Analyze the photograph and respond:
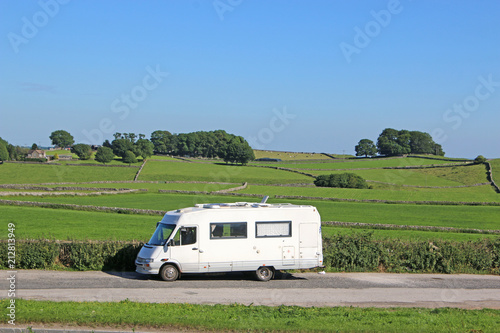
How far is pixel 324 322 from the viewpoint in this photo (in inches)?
475

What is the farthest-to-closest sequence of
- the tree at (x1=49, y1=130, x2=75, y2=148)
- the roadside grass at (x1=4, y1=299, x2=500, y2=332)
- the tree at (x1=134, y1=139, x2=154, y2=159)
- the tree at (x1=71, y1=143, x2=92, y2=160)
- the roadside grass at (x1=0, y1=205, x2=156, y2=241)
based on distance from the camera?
1. the tree at (x1=49, y1=130, x2=75, y2=148)
2. the tree at (x1=71, y1=143, x2=92, y2=160)
3. the tree at (x1=134, y1=139, x2=154, y2=159)
4. the roadside grass at (x1=0, y1=205, x2=156, y2=241)
5. the roadside grass at (x1=4, y1=299, x2=500, y2=332)

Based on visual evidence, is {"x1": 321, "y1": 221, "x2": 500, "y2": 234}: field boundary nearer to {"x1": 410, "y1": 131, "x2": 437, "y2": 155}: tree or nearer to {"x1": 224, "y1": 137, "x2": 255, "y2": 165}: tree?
{"x1": 224, "y1": 137, "x2": 255, "y2": 165}: tree

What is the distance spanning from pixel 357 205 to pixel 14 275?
41515mm

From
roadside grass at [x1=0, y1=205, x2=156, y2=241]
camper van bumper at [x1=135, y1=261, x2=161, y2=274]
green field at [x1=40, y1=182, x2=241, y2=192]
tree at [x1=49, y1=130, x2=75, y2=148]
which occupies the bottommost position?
camper van bumper at [x1=135, y1=261, x2=161, y2=274]

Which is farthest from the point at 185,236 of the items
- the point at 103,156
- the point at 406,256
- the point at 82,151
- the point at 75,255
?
the point at 82,151

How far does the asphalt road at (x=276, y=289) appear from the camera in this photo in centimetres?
1550

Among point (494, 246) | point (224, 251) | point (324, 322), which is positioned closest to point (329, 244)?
point (224, 251)

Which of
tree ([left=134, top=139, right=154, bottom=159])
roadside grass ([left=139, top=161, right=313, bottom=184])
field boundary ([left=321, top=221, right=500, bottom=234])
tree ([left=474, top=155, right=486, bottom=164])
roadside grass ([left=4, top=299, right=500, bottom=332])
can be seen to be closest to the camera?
roadside grass ([left=4, top=299, right=500, bottom=332])

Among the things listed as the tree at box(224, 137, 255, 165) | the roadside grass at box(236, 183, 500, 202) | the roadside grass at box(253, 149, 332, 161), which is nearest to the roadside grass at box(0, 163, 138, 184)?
the tree at box(224, 137, 255, 165)

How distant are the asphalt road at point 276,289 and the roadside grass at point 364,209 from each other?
2109cm

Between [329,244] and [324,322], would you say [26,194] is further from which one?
[324,322]

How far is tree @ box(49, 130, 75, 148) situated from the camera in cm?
17888

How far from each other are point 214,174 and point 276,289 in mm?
77219

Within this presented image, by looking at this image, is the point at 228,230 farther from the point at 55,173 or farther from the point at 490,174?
the point at 490,174
